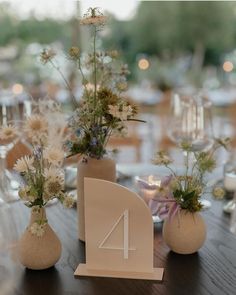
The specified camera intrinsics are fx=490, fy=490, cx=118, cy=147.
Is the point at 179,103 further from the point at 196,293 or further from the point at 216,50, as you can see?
the point at 216,50

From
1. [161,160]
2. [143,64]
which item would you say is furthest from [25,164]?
[143,64]

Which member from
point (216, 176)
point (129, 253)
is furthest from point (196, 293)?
point (216, 176)

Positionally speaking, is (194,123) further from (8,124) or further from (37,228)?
(37,228)

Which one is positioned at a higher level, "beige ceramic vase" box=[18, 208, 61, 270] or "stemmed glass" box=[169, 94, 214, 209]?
"stemmed glass" box=[169, 94, 214, 209]

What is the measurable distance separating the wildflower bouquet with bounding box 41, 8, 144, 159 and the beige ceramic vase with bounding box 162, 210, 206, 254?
9.8 inches

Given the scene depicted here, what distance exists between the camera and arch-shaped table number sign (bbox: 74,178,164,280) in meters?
1.05

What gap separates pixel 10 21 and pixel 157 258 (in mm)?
5759

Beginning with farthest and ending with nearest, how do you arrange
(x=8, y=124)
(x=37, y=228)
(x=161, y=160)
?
(x=8, y=124) → (x=161, y=160) → (x=37, y=228)

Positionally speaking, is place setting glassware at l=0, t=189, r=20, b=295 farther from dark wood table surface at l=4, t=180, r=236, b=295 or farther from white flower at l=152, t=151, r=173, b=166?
white flower at l=152, t=151, r=173, b=166

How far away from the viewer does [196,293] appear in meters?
0.97

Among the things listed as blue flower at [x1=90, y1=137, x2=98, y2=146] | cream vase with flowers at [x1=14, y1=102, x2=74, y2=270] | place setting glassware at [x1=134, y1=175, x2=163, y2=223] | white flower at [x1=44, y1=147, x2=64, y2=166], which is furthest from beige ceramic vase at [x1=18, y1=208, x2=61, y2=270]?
place setting glassware at [x1=134, y1=175, x2=163, y2=223]

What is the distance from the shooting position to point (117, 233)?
1071 mm

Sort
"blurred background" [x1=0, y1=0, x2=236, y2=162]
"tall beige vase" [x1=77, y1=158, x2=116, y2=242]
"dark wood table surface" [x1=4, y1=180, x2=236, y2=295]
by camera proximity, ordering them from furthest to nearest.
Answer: "blurred background" [x1=0, y1=0, x2=236, y2=162] < "tall beige vase" [x1=77, y1=158, x2=116, y2=242] < "dark wood table surface" [x1=4, y1=180, x2=236, y2=295]

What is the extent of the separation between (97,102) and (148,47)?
6681 millimetres
